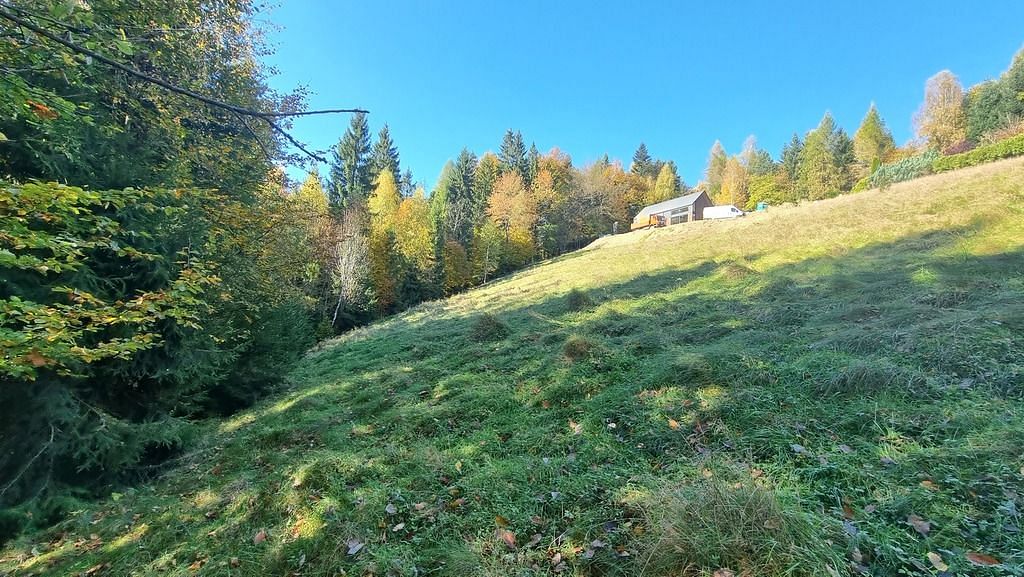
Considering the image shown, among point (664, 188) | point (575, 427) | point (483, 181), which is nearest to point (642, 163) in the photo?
point (664, 188)

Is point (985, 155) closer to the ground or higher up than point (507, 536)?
higher up

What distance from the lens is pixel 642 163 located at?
2461 inches

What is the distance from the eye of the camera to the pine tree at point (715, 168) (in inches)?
2230

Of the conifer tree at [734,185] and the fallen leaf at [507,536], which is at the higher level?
the conifer tree at [734,185]

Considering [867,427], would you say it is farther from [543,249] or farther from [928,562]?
[543,249]

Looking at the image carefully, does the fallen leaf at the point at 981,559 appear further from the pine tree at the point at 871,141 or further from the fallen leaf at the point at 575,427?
the pine tree at the point at 871,141

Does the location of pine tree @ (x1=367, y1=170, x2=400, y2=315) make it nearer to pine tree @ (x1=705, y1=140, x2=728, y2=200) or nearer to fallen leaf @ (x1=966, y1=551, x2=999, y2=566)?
fallen leaf @ (x1=966, y1=551, x2=999, y2=566)

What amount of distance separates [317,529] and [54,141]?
4.88 meters

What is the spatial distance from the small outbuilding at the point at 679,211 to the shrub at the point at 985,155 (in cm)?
2023

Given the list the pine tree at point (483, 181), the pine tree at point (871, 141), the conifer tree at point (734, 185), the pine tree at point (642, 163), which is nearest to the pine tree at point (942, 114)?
the pine tree at point (871, 141)

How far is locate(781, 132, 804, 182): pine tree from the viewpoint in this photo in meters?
48.0

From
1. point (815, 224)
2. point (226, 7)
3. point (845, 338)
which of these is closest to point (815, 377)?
point (845, 338)

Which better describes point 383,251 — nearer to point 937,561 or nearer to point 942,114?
point 937,561

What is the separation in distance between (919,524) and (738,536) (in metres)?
1.08
